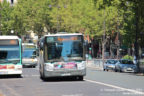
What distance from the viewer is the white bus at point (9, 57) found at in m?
32.1

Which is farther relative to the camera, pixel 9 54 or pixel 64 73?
pixel 9 54

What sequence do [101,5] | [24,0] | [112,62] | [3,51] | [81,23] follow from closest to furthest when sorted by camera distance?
[3,51] → [101,5] → [112,62] → [81,23] → [24,0]

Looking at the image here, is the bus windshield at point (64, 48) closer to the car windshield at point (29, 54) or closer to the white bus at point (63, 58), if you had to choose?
the white bus at point (63, 58)

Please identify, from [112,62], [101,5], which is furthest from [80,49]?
[112,62]

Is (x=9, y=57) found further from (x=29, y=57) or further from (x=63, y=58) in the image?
(x=29, y=57)

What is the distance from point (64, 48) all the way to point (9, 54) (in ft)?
21.9

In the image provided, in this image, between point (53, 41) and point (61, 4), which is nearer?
point (53, 41)

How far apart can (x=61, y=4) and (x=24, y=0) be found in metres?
10.8

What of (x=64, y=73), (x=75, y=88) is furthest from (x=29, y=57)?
(x=75, y=88)

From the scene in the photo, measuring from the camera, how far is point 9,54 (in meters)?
32.2

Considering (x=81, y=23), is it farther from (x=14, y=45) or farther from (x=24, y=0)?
(x=14, y=45)

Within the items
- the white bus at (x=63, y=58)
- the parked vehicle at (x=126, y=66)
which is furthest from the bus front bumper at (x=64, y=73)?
the parked vehicle at (x=126, y=66)

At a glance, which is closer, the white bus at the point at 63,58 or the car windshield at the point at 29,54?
the white bus at the point at 63,58

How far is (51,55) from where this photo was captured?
2659 centimetres
